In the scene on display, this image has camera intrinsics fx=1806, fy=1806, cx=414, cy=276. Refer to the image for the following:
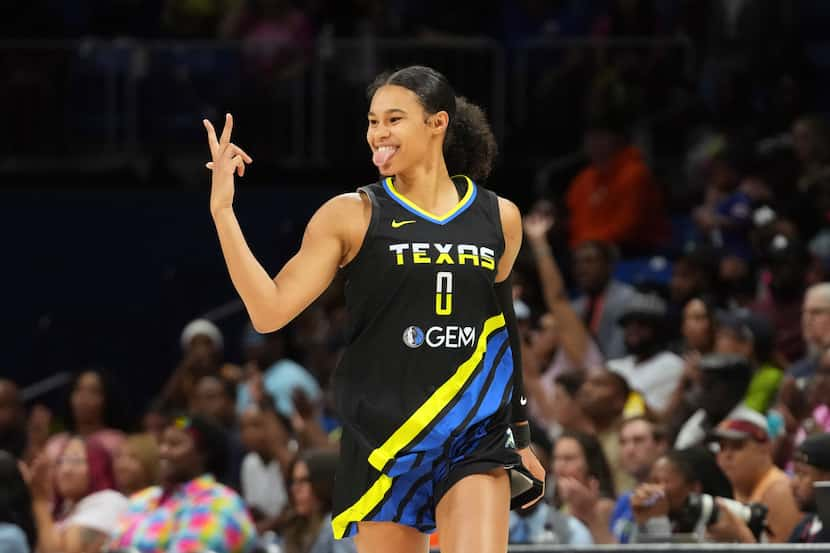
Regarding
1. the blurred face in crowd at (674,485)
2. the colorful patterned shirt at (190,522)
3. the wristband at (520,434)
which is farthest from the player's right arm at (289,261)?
the colorful patterned shirt at (190,522)

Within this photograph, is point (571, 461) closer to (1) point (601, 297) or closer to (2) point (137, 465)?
(2) point (137, 465)

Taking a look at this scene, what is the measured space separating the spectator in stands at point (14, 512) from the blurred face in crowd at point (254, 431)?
172cm

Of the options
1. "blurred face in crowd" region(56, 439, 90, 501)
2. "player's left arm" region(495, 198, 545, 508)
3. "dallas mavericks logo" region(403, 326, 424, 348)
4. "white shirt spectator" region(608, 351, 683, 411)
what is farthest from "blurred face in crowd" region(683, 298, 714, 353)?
"dallas mavericks logo" region(403, 326, 424, 348)

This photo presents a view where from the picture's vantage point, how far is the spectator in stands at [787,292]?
9180 millimetres

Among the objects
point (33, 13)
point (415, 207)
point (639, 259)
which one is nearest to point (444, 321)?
point (415, 207)

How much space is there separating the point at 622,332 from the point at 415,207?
5.22 m

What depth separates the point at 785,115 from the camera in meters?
11.5

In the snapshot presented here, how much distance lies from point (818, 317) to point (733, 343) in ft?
1.32

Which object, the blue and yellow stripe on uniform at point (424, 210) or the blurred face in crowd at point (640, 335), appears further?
the blurred face in crowd at point (640, 335)

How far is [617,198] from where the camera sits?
436 inches

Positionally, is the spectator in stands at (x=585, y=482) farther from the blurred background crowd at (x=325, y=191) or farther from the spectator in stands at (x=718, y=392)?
the blurred background crowd at (x=325, y=191)

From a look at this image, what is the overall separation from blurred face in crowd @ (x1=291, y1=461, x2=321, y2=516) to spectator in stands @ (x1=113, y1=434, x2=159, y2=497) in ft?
3.58

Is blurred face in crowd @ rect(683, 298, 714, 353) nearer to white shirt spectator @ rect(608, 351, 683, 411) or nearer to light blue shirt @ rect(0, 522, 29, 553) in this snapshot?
white shirt spectator @ rect(608, 351, 683, 411)

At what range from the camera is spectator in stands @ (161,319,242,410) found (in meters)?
10.4
